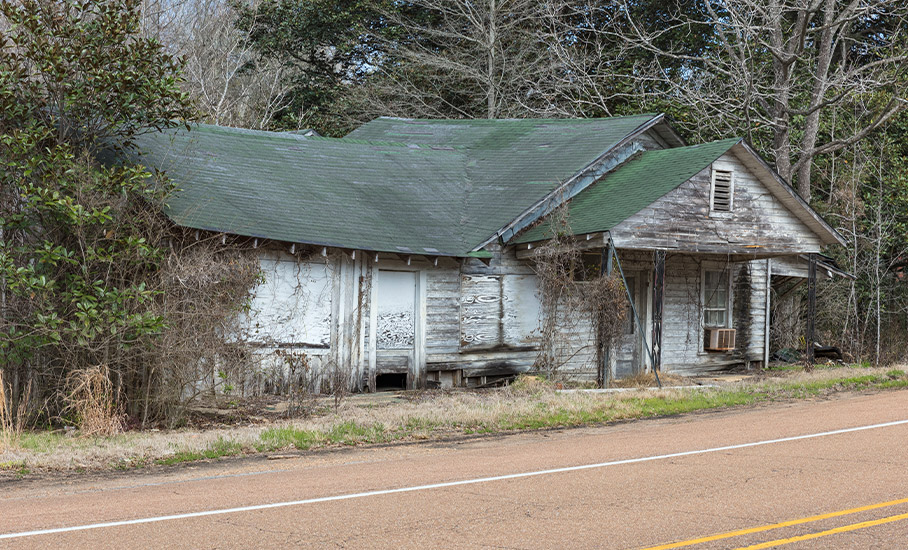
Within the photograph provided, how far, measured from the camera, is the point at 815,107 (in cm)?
2489

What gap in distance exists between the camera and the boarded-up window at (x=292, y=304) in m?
16.4

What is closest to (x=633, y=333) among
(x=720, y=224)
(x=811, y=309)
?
(x=720, y=224)

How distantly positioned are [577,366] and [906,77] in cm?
1539

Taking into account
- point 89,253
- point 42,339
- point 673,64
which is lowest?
point 42,339

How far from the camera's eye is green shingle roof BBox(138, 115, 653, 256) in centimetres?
1681

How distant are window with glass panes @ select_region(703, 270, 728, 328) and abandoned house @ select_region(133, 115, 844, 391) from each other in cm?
5

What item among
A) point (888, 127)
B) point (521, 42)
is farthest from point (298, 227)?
point (888, 127)

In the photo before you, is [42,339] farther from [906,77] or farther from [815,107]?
[906,77]

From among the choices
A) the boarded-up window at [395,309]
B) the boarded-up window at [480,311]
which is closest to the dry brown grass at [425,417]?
the boarded-up window at [395,309]

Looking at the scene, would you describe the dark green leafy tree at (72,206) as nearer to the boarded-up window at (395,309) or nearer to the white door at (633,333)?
the boarded-up window at (395,309)

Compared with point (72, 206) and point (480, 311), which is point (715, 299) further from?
point (72, 206)

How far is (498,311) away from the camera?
19.3m

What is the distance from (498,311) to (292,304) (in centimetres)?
457

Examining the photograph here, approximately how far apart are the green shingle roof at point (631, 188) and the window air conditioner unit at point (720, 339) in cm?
445
